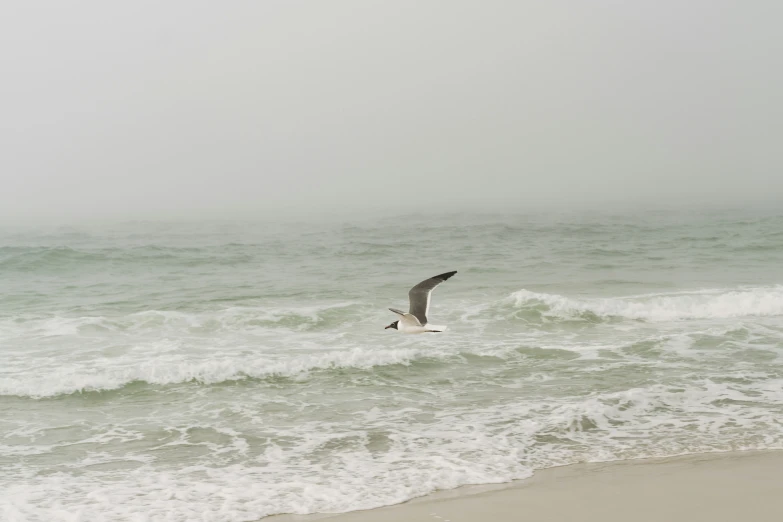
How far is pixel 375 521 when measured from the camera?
550 cm

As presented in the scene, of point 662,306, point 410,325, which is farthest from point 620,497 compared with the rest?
point 662,306

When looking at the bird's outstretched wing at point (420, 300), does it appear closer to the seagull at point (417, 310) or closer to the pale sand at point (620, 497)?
the seagull at point (417, 310)

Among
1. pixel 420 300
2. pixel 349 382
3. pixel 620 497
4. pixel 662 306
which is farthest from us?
pixel 662 306

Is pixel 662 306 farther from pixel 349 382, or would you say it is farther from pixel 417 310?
pixel 417 310

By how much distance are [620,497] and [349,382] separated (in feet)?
16.1

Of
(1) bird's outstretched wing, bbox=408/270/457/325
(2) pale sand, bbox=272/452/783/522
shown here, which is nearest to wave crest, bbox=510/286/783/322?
(1) bird's outstretched wing, bbox=408/270/457/325

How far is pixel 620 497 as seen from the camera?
228 inches

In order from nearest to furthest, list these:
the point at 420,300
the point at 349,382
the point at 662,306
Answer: the point at 420,300, the point at 349,382, the point at 662,306

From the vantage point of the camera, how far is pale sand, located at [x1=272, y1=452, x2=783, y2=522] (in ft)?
18.0

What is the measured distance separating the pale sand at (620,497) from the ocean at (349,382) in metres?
0.29

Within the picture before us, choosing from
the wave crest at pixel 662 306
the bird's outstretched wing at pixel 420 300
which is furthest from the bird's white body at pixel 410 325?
the wave crest at pixel 662 306

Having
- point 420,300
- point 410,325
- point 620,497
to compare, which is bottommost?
point 620,497

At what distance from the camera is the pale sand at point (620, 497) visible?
18.0 feet

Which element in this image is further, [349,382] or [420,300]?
[349,382]
